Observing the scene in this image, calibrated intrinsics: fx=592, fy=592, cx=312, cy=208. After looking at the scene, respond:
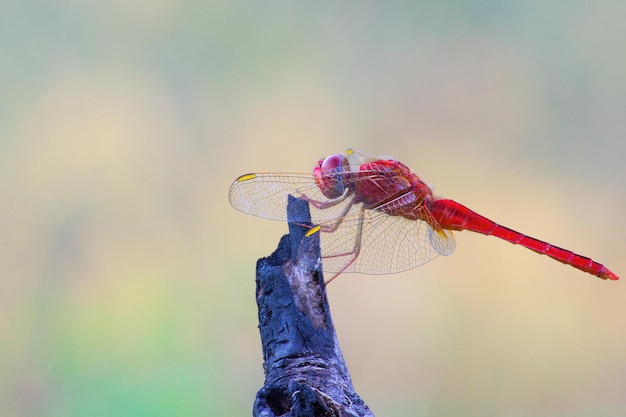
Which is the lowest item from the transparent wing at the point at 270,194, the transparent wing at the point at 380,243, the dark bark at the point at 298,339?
the dark bark at the point at 298,339

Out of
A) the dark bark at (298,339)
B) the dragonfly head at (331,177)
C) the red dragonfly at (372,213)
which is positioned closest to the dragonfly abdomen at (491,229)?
the red dragonfly at (372,213)

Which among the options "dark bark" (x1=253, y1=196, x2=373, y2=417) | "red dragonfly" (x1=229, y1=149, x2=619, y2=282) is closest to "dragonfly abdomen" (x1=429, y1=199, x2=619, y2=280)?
"red dragonfly" (x1=229, y1=149, x2=619, y2=282)

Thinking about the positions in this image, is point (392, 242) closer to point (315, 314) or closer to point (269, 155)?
point (315, 314)

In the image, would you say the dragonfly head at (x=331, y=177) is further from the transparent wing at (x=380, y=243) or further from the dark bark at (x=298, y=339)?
the dark bark at (x=298, y=339)

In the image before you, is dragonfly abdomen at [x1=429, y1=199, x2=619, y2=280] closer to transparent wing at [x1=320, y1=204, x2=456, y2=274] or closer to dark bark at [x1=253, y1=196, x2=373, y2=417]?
transparent wing at [x1=320, y1=204, x2=456, y2=274]

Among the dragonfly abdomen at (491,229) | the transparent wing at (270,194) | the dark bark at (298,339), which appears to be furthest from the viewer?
the dragonfly abdomen at (491,229)

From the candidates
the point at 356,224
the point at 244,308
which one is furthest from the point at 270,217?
the point at 244,308

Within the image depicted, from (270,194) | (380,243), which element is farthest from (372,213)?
(270,194)
